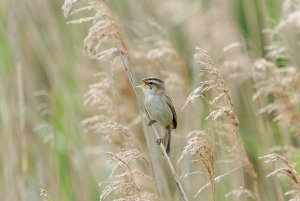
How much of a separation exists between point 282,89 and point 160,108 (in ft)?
2.40

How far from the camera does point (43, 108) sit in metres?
4.79

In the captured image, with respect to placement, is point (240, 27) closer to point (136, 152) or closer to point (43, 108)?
point (43, 108)

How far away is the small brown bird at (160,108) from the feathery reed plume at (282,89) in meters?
0.54

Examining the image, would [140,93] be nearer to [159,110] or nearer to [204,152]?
[159,110]

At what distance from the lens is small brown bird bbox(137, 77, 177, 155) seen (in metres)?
3.51

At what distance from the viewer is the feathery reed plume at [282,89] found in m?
3.09

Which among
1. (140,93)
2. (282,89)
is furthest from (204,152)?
(140,93)

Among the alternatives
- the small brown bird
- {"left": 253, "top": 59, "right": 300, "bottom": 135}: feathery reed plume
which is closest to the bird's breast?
the small brown bird

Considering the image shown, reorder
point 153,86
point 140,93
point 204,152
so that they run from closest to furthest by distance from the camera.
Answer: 1. point 204,152
2. point 153,86
3. point 140,93

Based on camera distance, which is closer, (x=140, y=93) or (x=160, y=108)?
(x=160, y=108)

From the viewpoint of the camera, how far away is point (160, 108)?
355 cm

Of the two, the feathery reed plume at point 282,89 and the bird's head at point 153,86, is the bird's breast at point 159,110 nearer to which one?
the bird's head at point 153,86

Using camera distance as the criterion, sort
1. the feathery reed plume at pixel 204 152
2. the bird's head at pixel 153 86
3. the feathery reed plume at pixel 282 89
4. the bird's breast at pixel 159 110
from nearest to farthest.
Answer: the feathery reed plume at pixel 204 152
the feathery reed plume at pixel 282 89
the bird's head at pixel 153 86
the bird's breast at pixel 159 110

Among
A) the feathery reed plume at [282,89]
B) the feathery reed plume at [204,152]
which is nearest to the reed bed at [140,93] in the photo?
the feathery reed plume at [282,89]
